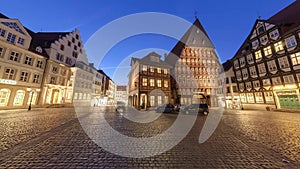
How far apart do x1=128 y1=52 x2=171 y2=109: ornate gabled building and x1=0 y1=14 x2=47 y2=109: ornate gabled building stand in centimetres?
1716

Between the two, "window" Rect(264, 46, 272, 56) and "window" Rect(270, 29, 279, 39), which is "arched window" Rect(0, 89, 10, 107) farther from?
"window" Rect(270, 29, 279, 39)

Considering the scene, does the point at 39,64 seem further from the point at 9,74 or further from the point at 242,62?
the point at 242,62

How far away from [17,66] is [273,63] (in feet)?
142

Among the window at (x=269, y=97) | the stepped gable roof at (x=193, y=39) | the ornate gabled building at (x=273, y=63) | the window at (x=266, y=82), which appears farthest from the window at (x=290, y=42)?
the stepped gable roof at (x=193, y=39)

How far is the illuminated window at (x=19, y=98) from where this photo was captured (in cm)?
1831

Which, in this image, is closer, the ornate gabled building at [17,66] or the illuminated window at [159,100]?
the ornate gabled building at [17,66]

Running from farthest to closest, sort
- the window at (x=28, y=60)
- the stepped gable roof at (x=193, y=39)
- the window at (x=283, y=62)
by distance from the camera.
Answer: the stepped gable roof at (x=193, y=39), the window at (x=283, y=62), the window at (x=28, y=60)

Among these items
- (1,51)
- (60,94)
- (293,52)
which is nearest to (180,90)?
(293,52)

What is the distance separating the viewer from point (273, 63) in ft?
72.9

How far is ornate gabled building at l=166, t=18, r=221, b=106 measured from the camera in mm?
30869

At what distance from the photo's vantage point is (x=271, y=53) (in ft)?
73.6

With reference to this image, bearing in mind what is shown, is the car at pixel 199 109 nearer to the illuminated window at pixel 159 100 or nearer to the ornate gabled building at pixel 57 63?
the illuminated window at pixel 159 100

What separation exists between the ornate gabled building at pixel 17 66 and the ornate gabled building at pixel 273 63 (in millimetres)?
39874

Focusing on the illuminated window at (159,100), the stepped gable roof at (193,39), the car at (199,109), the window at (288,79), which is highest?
the stepped gable roof at (193,39)
